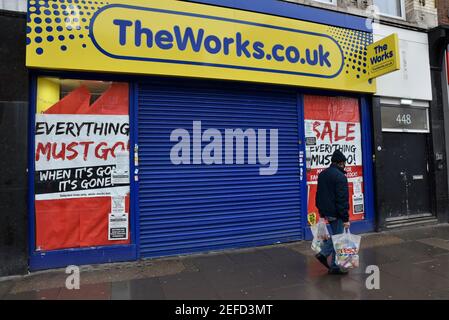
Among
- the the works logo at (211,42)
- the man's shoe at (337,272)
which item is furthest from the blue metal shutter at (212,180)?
the man's shoe at (337,272)

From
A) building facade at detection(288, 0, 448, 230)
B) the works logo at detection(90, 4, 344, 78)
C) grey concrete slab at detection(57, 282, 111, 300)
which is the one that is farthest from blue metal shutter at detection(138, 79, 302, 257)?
building facade at detection(288, 0, 448, 230)

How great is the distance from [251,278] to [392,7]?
8.11 meters

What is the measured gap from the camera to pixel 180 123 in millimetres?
6438

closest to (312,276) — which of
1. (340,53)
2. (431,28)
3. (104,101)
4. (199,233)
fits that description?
(199,233)

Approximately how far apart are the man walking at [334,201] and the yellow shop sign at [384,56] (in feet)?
11.1

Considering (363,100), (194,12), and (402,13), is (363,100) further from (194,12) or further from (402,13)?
(194,12)

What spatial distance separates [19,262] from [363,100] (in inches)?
304

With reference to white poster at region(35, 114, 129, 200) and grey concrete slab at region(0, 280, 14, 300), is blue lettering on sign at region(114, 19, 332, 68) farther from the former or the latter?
grey concrete slab at region(0, 280, 14, 300)

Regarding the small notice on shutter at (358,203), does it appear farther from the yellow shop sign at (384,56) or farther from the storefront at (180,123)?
the yellow shop sign at (384,56)

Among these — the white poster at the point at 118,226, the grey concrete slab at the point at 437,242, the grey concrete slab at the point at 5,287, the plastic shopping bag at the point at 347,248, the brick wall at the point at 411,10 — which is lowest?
the grey concrete slab at the point at 5,287

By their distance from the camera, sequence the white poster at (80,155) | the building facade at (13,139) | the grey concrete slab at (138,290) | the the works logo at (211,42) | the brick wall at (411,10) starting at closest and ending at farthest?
the grey concrete slab at (138,290), the building facade at (13,139), the white poster at (80,155), the the works logo at (211,42), the brick wall at (411,10)

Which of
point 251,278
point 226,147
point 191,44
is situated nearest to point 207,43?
point 191,44

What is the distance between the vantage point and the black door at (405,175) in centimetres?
827

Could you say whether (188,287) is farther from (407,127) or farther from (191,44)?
(407,127)
